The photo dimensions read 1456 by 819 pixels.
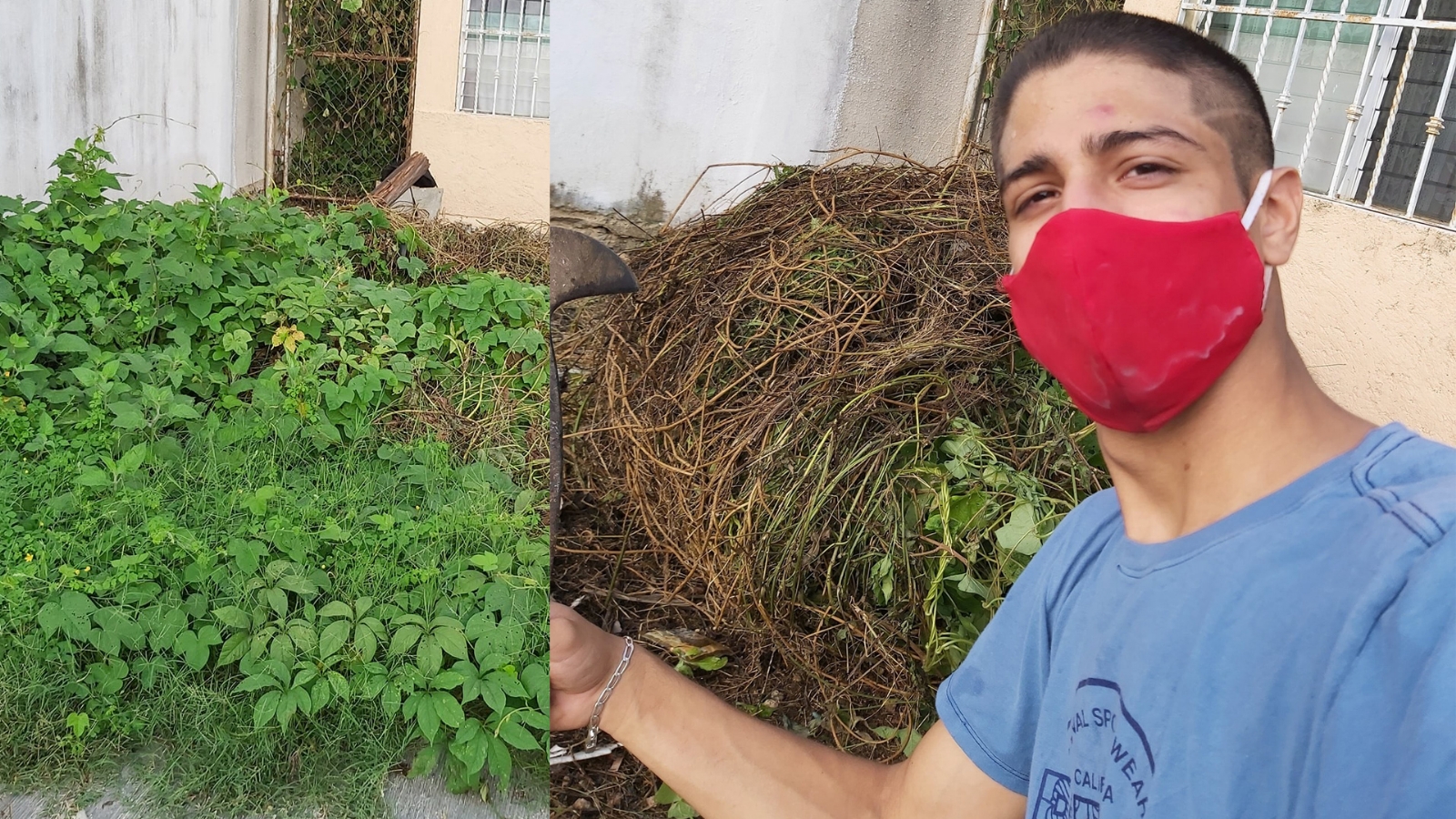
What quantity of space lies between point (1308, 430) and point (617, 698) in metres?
0.58

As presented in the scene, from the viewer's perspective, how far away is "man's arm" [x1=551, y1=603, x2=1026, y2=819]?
846mm

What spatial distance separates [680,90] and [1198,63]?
0.48 metres

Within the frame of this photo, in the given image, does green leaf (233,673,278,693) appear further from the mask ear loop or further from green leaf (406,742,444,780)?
the mask ear loop

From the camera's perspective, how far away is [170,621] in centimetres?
179

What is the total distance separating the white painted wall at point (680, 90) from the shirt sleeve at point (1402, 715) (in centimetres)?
65

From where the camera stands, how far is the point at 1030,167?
631 millimetres

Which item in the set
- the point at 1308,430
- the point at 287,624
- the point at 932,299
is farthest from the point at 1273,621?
the point at 287,624

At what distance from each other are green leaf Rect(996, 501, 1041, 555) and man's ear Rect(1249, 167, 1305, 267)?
298 millimetres

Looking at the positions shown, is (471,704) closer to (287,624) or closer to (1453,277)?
(287,624)

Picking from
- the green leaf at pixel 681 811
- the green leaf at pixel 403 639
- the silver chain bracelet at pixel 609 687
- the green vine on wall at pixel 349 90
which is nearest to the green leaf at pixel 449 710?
the green leaf at pixel 403 639

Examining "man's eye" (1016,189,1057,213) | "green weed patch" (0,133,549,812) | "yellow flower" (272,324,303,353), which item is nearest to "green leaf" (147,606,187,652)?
"green weed patch" (0,133,549,812)

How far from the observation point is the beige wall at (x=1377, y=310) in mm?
667

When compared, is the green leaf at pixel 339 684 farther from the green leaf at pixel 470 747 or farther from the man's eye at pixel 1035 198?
the man's eye at pixel 1035 198

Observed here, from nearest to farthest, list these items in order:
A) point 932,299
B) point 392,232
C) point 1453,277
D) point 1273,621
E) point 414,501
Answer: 1. point 1273,621
2. point 1453,277
3. point 932,299
4. point 414,501
5. point 392,232
